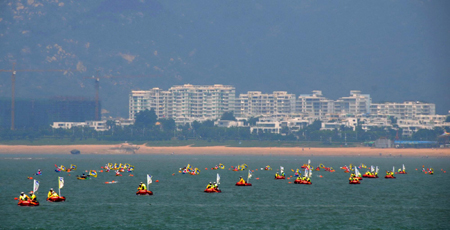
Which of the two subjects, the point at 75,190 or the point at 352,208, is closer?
the point at 352,208

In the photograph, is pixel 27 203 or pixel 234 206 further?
pixel 234 206

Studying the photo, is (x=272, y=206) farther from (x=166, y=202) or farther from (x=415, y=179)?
(x=415, y=179)

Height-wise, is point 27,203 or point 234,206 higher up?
point 27,203

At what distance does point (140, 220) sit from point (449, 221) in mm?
43785

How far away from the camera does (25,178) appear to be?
589 ft

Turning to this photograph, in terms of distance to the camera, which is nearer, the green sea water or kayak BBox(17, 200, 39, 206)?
the green sea water

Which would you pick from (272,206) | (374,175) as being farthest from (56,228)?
(374,175)

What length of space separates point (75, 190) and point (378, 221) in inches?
2567

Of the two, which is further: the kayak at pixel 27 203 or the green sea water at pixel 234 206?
the kayak at pixel 27 203

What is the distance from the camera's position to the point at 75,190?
146125 mm

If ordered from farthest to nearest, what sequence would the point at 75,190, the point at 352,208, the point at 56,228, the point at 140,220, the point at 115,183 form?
the point at 115,183 < the point at 75,190 < the point at 352,208 < the point at 140,220 < the point at 56,228

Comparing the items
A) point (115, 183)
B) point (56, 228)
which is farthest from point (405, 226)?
point (115, 183)

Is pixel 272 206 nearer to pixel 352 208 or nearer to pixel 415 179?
pixel 352 208

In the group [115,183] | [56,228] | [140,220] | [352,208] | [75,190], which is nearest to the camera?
[56,228]
